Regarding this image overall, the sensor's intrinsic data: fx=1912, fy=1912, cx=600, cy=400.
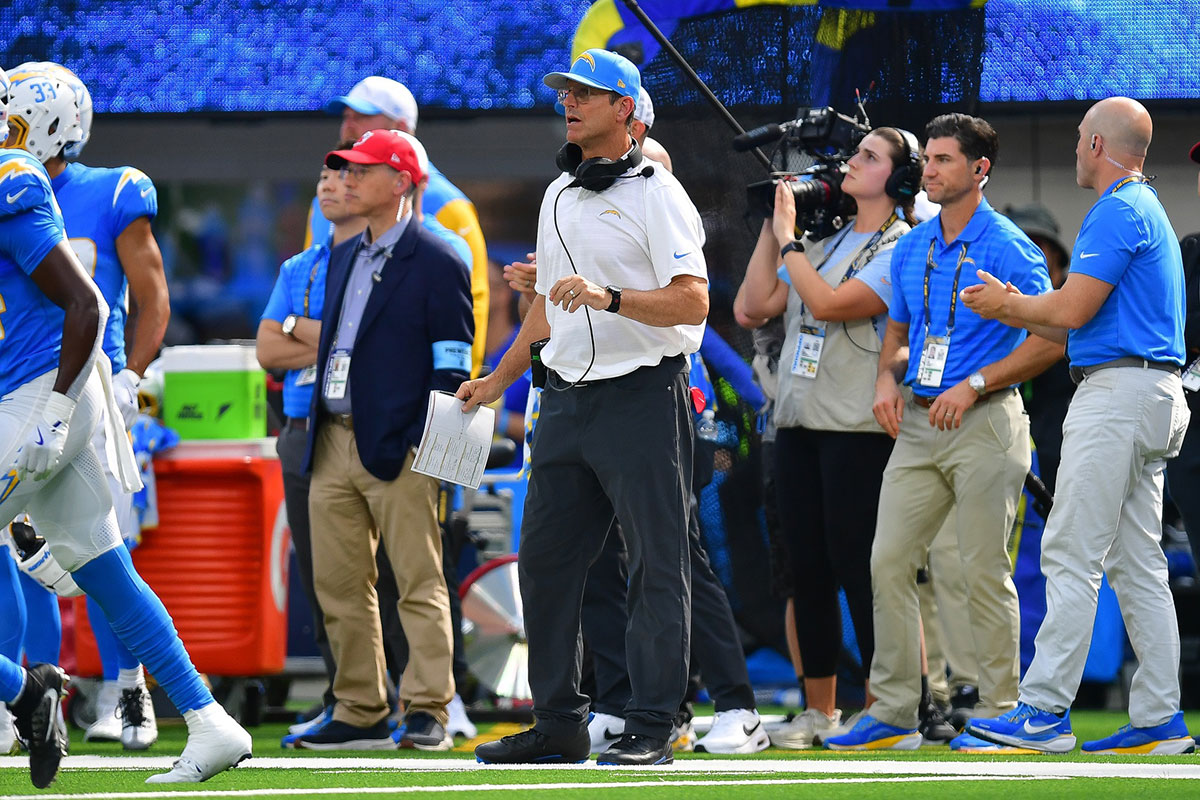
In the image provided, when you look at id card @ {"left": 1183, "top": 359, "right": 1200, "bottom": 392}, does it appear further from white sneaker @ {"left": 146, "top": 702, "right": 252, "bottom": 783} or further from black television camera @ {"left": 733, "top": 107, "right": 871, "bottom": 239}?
white sneaker @ {"left": 146, "top": 702, "right": 252, "bottom": 783}

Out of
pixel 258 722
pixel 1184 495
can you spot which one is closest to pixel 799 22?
pixel 1184 495

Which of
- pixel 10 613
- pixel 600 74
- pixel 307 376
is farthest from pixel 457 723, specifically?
pixel 600 74

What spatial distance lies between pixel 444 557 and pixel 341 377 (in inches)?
41.0

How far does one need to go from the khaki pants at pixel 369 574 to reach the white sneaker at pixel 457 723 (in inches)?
10.0

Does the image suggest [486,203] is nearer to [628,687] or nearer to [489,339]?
[489,339]

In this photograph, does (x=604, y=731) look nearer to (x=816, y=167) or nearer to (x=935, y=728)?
(x=935, y=728)

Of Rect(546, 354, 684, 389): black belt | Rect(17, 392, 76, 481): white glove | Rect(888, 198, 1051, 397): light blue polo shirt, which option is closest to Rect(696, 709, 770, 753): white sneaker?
Rect(888, 198, 1051, 397): light blue polo shirt

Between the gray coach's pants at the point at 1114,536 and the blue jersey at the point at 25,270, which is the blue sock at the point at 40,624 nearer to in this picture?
the blue jersey at the point at 25,270

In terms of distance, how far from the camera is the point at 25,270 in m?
4.55

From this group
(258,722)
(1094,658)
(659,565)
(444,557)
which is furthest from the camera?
(1094,658)

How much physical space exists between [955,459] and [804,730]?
1074 millimetres

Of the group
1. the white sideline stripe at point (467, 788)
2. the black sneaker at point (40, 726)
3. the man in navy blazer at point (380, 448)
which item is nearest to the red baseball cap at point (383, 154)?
the man in navy blazer at point (380, 448)

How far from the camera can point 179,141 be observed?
31.8 ft

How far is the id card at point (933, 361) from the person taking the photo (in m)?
6.04
